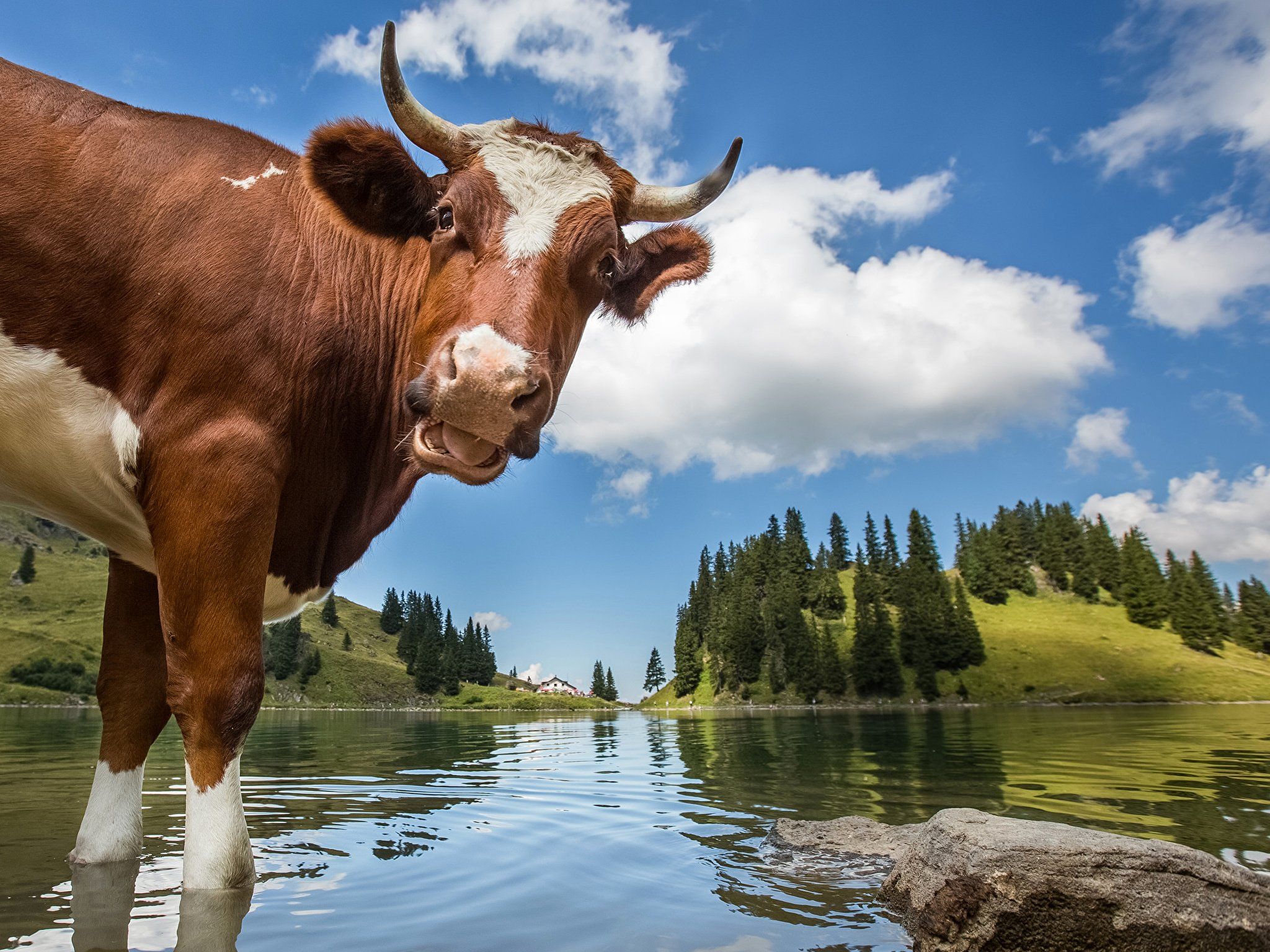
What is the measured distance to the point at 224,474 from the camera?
381cm

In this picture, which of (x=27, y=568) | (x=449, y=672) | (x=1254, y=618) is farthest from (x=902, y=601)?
(x=27, y=568)

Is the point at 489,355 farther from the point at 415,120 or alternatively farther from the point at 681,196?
the point at 681,196

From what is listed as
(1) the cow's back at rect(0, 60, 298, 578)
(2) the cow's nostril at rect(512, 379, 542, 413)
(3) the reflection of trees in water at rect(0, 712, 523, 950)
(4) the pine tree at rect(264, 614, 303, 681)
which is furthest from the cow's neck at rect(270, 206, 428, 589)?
(4) the pine tree at rect(264, 614, 303, 681)

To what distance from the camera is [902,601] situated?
145000 mm

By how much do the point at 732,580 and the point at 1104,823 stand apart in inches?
6056

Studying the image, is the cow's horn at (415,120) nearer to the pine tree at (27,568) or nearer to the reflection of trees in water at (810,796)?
the reflection of trees in water at (810,796)

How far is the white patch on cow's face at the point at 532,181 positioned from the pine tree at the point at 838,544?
183m

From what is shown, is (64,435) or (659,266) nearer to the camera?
(64,435)

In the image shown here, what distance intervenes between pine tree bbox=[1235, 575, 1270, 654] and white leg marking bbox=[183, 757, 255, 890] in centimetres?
18464

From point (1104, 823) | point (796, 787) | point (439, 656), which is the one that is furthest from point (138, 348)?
point (439, 656)

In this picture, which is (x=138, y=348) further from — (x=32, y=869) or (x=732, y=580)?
(x=732, y=580)

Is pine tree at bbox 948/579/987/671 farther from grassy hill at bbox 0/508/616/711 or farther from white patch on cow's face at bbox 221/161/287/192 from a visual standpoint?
white patch on cow's face at bbox 221/161/287/192

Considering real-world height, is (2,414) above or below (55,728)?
above

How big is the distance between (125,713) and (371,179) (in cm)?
365
